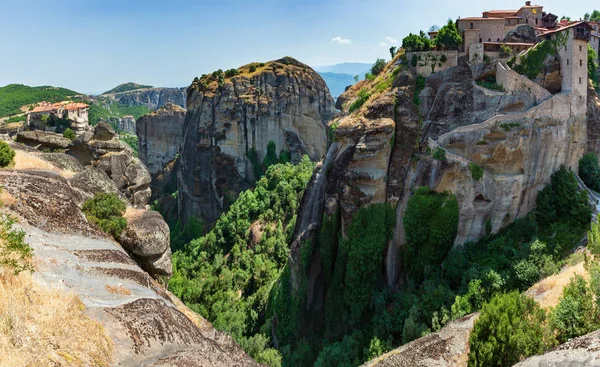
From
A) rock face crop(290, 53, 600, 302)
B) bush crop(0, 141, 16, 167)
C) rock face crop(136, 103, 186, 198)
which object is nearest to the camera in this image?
bush crop(0, 141, 16, 167)

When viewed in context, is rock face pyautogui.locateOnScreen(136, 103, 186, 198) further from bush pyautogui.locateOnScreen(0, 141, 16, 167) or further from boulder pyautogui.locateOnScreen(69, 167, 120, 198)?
bush pyautogui.locateOnScreen(0, 141, 16, 167)

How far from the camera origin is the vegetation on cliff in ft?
99.2

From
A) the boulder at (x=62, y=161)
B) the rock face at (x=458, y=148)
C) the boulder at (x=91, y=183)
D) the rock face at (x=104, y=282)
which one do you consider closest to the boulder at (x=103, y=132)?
the boulder at (x=62, y=161)

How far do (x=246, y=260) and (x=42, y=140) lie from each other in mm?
18297

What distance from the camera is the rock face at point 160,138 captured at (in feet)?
237

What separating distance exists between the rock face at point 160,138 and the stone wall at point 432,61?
53108 mm

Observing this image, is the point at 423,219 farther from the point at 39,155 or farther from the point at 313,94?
the point at 313,94

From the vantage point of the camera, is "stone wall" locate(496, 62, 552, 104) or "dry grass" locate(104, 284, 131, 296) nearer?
"dry grass" locate(104, 284, 131, 296)

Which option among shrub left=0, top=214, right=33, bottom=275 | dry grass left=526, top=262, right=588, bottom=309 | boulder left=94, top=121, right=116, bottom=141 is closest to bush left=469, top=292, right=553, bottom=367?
dry grass left=526, top=262, right=588, bottom=309

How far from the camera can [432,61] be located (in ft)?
89.5

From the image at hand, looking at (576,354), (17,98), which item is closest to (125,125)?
(17,98)

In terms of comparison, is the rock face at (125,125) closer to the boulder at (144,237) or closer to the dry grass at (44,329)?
the boulder at (144,237)

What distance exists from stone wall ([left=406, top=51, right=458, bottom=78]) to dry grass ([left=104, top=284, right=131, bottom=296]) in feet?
76.5

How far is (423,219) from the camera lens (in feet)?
78.9
